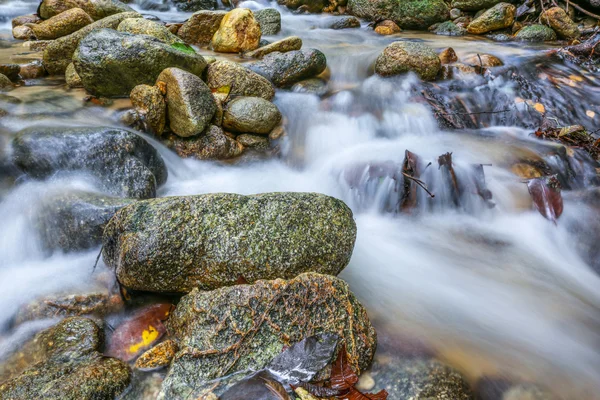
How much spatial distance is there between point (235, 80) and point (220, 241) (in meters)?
3.84

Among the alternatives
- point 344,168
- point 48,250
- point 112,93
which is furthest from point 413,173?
point 112,93

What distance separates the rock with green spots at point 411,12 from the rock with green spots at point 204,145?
8375mm

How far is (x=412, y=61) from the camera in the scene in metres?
6.78

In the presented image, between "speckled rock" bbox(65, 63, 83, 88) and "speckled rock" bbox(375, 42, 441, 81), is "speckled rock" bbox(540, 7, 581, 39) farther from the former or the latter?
"speckled rock" bbox(65, 63, 83, 88)

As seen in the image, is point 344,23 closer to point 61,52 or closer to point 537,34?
point 537,34

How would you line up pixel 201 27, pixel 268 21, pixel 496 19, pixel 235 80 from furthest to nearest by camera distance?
1. pixel 496 19
2. pixel 268 21
3. pixel 201 27
4. pixel 235 80

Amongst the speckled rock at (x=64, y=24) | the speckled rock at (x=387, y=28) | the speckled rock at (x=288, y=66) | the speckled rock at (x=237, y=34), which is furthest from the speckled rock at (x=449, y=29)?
the speckled rock at (x=64, y=24)

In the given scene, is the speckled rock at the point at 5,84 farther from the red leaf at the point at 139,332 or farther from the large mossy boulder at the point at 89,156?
the red leaf at the point at 139,332

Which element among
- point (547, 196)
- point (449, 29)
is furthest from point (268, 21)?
point (547, 196)

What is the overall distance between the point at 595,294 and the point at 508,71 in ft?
16.6

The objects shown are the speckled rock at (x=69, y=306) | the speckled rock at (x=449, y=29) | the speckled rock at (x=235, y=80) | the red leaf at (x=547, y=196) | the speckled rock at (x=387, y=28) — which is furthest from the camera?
the speckled rock at (x=387, y=28)

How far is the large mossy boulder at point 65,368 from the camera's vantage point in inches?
79.0

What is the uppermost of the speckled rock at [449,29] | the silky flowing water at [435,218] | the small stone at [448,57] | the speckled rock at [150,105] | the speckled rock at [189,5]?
the speckled rock at [189,5]

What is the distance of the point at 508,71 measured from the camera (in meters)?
7.05
